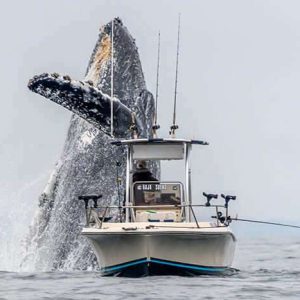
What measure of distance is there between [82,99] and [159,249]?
10.8 feet

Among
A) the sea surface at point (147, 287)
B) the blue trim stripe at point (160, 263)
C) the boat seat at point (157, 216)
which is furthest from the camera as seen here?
the boat seat at point (157, 216)

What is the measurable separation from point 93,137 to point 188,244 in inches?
198

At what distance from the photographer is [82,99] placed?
50.4 feet

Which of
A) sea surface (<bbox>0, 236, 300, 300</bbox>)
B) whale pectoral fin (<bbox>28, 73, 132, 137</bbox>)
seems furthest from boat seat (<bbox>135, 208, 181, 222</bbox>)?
whale pectoral fin (<bbox>28, 73, 132, 137</bbox>)

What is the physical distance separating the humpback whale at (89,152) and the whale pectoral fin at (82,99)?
0.01 metres

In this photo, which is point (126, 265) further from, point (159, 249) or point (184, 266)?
point (184, 266)

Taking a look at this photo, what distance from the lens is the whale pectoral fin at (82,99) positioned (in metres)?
15.0

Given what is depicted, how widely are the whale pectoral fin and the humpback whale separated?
0.05ft

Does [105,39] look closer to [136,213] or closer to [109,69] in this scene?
[109,69]

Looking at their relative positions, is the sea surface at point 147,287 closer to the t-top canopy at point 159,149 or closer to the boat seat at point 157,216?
the boat seat at point 157,216

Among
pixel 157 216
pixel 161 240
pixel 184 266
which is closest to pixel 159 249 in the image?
pixel 161 240

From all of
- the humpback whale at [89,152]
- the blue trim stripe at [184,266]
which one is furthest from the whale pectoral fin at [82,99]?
the blue trim stripe at [184,266]

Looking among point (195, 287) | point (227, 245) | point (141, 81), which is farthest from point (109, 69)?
point (195, 287)

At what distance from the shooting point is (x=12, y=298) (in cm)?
1138
